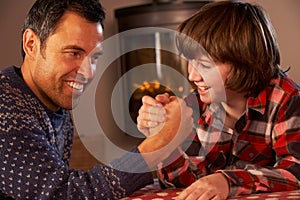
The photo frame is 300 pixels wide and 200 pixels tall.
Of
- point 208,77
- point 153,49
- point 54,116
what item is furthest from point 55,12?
point 153,49

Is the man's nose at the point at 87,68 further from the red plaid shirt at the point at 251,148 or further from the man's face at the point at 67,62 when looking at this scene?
the red plaid shirt at the point at 251,148

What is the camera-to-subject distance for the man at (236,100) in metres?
1.07

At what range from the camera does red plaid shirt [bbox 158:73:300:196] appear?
98 cm

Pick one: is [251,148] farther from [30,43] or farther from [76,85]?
[30,43]

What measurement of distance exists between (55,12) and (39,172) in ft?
1.52

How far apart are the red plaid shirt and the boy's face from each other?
59 millimetres

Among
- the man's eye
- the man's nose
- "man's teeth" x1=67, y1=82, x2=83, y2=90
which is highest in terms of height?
the man's eye

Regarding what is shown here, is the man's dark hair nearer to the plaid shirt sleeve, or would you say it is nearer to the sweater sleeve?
the sweater sleeve

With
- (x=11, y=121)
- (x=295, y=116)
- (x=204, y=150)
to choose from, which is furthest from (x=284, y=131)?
(x=11, y=121)

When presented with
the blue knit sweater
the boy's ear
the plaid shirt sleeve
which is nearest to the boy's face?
the plaid shirt sleeve

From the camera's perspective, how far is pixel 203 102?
1.25 m

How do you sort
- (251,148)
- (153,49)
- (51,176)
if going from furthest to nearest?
(153,49) < (251,148) < (51,176)

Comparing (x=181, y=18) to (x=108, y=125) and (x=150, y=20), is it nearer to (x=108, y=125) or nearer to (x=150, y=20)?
(x=150, y=20)

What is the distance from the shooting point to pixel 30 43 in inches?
53.1
